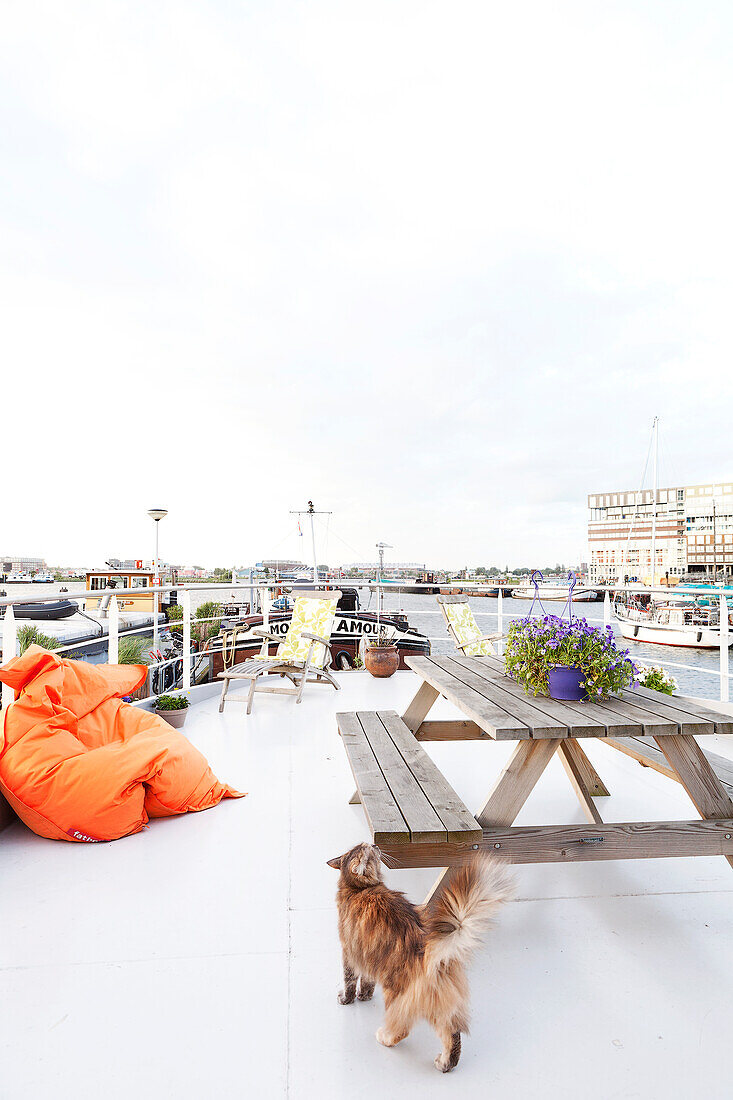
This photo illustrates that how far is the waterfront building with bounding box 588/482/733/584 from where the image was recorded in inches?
943

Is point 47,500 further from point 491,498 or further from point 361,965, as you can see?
point 361,965

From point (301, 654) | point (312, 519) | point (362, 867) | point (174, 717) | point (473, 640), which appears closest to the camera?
point (362, 867)

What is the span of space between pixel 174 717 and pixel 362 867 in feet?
9.76

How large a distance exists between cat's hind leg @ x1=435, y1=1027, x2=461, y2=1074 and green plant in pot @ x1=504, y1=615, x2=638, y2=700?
3.72ft

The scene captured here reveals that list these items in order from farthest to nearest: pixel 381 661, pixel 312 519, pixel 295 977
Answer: pixel 312 519
pixel 381 661
pixel 295 977

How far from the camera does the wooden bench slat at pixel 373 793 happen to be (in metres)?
1.49

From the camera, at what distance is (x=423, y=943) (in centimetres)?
125

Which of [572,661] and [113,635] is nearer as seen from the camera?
[572,661]

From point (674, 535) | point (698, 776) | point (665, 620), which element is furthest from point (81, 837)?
point (674, 535)

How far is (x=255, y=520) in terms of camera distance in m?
18.8

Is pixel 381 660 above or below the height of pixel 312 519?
below

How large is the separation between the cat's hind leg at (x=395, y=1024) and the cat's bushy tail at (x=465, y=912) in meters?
0.15

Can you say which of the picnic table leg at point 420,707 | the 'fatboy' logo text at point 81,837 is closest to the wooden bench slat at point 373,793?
the picnic table leg at point 420,707

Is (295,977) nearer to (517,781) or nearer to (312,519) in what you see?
(517,781)
